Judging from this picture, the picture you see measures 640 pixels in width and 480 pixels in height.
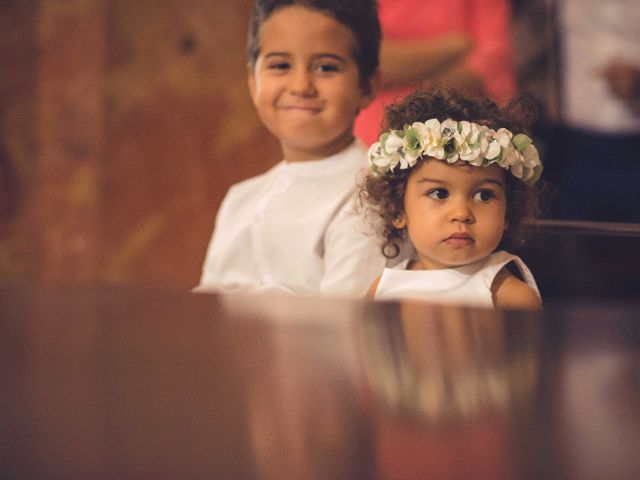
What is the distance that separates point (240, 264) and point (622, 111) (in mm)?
936

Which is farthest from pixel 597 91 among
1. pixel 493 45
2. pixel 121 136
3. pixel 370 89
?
pixel 121 136

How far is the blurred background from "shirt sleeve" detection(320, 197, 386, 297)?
3.01 ft

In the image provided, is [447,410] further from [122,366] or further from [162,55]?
[162,55]

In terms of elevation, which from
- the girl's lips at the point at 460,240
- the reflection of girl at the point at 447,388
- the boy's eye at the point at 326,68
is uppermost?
the boy's eye at the point at 326,68

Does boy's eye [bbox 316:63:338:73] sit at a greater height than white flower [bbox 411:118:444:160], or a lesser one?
greater

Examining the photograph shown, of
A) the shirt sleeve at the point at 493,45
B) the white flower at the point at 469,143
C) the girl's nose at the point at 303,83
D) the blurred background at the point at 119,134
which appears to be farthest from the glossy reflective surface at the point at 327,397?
the blurred background at the point at 119,134

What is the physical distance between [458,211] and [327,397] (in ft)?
2.21

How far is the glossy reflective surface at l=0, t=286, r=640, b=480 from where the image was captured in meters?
0.19

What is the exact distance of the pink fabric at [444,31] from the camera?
1.21 meters

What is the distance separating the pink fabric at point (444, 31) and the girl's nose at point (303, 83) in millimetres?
108

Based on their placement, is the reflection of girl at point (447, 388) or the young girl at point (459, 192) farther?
the young girl at point (459, 192)

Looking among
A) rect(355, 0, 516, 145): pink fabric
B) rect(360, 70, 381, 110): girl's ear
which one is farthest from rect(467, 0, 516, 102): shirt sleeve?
rect(360, 70, 381, 110): girl's ear

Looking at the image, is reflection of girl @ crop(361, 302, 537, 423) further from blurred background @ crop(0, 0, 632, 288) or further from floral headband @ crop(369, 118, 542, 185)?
blurred background @ crop(0, 0, 632, 288)

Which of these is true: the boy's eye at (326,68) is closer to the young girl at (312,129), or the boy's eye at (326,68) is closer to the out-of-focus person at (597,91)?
the young girl at (312,129)
